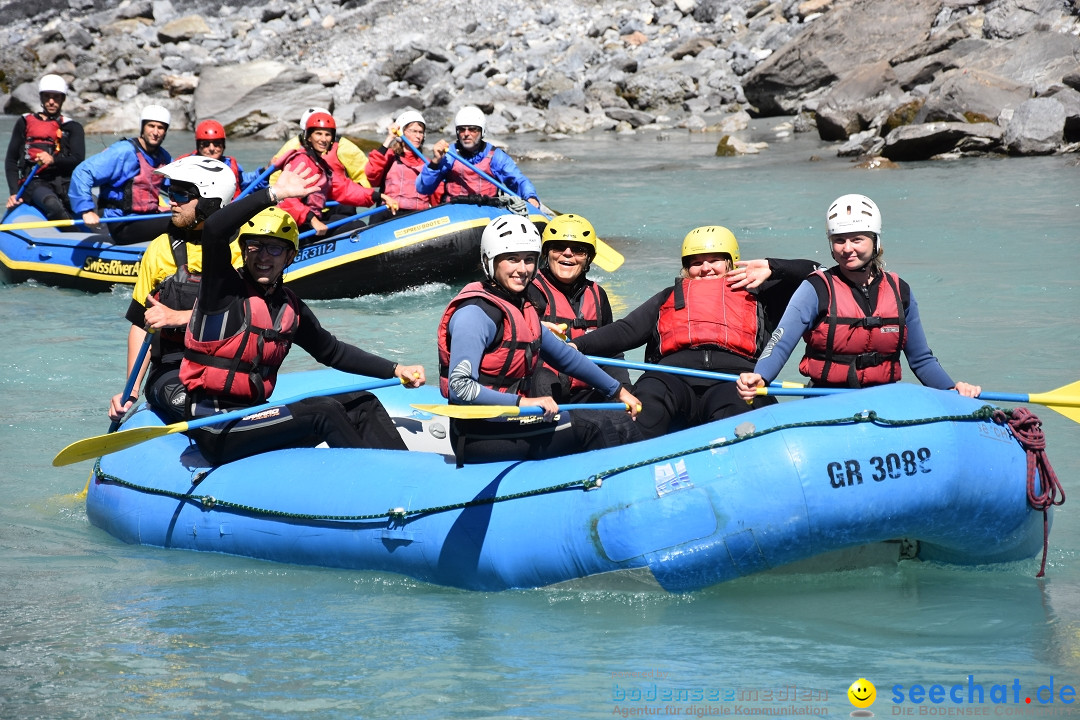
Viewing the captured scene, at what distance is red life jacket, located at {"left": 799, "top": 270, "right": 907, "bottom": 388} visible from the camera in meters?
4.29

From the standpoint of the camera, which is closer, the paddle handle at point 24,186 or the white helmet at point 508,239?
the white helmet at point 508,239

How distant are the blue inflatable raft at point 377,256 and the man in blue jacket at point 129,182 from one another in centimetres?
18

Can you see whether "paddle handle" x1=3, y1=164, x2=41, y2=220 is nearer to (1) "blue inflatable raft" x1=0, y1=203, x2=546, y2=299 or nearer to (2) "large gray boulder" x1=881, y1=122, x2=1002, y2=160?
(1) "blue inflatable raft" x1=0, y1=203, x2=546, y2=299

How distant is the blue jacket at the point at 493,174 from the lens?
923 centimetres

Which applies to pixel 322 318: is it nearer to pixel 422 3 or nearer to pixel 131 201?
pixel 131 201

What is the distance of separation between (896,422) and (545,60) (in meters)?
21.6

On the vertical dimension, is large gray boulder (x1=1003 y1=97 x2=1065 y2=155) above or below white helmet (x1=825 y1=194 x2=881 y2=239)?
above

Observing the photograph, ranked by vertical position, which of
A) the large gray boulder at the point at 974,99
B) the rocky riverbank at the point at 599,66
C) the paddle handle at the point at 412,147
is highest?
the rocky riverbank at the point at 599,66

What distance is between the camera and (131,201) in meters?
9.10

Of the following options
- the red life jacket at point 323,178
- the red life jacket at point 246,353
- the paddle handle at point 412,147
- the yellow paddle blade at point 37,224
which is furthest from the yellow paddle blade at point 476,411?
the yellow paddle blade at point 37,224

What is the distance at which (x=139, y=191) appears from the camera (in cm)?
903

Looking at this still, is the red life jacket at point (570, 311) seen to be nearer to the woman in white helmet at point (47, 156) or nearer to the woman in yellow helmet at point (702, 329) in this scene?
the woman in yellow helmet at point (702, 329)

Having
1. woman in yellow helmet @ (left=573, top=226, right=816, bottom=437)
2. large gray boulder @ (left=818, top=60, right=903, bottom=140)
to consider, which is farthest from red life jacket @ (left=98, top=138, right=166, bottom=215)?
large gray boulder @ (left=818, top=60, right=903, bottom=140)

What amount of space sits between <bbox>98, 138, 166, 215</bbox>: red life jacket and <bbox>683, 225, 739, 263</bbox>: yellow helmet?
539 cm
